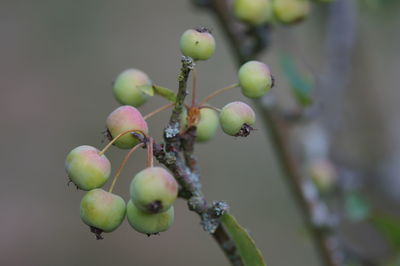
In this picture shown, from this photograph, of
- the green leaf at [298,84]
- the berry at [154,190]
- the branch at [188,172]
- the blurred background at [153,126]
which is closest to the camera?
the berry at [154,190]

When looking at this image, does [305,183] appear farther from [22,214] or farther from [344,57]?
[22,214]

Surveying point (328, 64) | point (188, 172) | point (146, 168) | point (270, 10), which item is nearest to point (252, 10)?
point (270, 10)

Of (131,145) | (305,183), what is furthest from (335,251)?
(131,145)

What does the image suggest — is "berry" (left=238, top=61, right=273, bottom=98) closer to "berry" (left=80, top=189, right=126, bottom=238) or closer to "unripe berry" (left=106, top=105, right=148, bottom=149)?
Result: "unripe berry" (left=106, top=105, right=148, bottom=149)

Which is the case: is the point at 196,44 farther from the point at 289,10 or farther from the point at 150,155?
the point at 289,10

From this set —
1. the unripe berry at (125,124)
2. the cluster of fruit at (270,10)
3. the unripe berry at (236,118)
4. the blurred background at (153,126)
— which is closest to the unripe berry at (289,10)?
the cluster of fruit at (270,10)

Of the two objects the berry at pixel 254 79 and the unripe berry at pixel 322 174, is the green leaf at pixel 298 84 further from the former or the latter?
the berry at pixel 254 79
